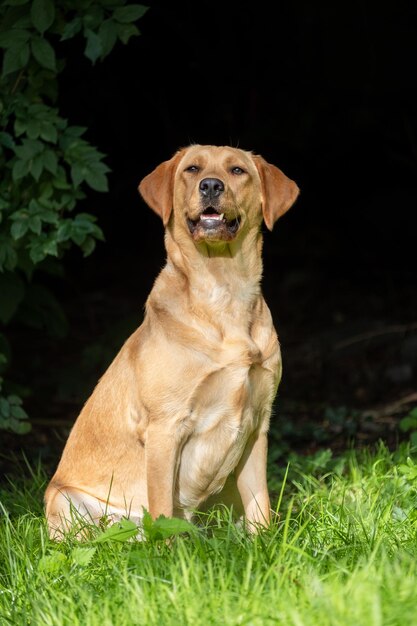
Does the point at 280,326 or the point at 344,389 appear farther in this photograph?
the point at 280,326

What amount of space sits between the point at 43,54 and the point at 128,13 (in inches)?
17.9

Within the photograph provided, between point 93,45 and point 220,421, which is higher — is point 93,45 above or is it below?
above

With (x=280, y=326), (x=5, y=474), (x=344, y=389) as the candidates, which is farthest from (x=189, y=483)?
(x=280, y=326)

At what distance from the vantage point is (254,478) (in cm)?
411

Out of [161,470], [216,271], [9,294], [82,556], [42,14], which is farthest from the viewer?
[9,294]

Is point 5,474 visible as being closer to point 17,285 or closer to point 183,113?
point 17,285

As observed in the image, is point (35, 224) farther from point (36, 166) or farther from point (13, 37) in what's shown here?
point (13, 37)

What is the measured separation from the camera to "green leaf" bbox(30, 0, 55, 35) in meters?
4.62

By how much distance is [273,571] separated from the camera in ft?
9.27

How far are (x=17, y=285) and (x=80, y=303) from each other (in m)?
4.10

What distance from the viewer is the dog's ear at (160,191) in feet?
13.5

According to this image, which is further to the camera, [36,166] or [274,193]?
[36,166]

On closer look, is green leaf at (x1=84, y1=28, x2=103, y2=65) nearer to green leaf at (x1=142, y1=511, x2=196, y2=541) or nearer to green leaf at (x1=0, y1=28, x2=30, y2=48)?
green leaf at (x1=0, y1=28, x2=30, y2=48)

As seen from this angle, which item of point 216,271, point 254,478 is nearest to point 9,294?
point 216,271
